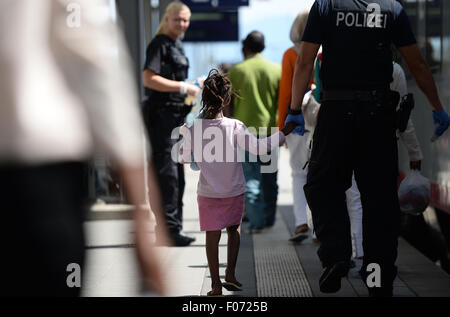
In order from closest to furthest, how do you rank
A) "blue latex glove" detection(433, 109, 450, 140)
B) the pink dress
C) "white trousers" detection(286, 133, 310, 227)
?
1. the pink dress
2. "blue latex glove" detection(433, 109, 450, 140)
3. "white trousers" detection(286, 133, 310, 227)

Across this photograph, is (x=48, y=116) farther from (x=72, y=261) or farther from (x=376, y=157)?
(x=376, y=157)

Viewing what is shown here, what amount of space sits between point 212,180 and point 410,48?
1275 mm

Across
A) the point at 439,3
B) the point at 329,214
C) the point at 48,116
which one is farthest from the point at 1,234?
the point at 439,3

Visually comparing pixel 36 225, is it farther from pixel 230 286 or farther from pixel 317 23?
pixel 317 23

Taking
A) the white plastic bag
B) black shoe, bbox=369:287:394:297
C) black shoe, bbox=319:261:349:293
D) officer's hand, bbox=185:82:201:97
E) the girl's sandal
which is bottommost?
black shoe, bbox=369:287:394:297

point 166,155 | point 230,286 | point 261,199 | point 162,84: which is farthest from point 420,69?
point 261,199

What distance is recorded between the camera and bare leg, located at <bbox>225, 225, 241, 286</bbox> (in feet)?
14.4

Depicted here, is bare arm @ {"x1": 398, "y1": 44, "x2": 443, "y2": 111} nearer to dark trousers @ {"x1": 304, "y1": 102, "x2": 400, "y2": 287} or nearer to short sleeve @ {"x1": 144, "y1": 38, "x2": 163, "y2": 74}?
dark trousers @ {"x1": 304, "y1": 102, "x2": 400, "y2": 287}

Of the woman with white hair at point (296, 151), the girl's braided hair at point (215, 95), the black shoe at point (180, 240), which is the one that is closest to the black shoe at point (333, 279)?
the girl's braided hair at point (215, 95)

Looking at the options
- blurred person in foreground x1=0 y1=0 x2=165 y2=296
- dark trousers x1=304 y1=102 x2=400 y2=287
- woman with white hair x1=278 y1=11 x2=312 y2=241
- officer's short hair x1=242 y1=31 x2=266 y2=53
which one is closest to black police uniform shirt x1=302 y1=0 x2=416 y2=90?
dark trousers x1=304 y1=102 x2=400 y2=287

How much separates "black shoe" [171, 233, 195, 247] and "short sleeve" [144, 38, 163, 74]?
50.3 inches

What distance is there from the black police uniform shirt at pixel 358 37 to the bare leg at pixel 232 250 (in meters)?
0.91

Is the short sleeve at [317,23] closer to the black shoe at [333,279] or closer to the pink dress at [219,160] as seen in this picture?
the pink dress at [219,160]

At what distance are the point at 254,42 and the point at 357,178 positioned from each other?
241 cm
